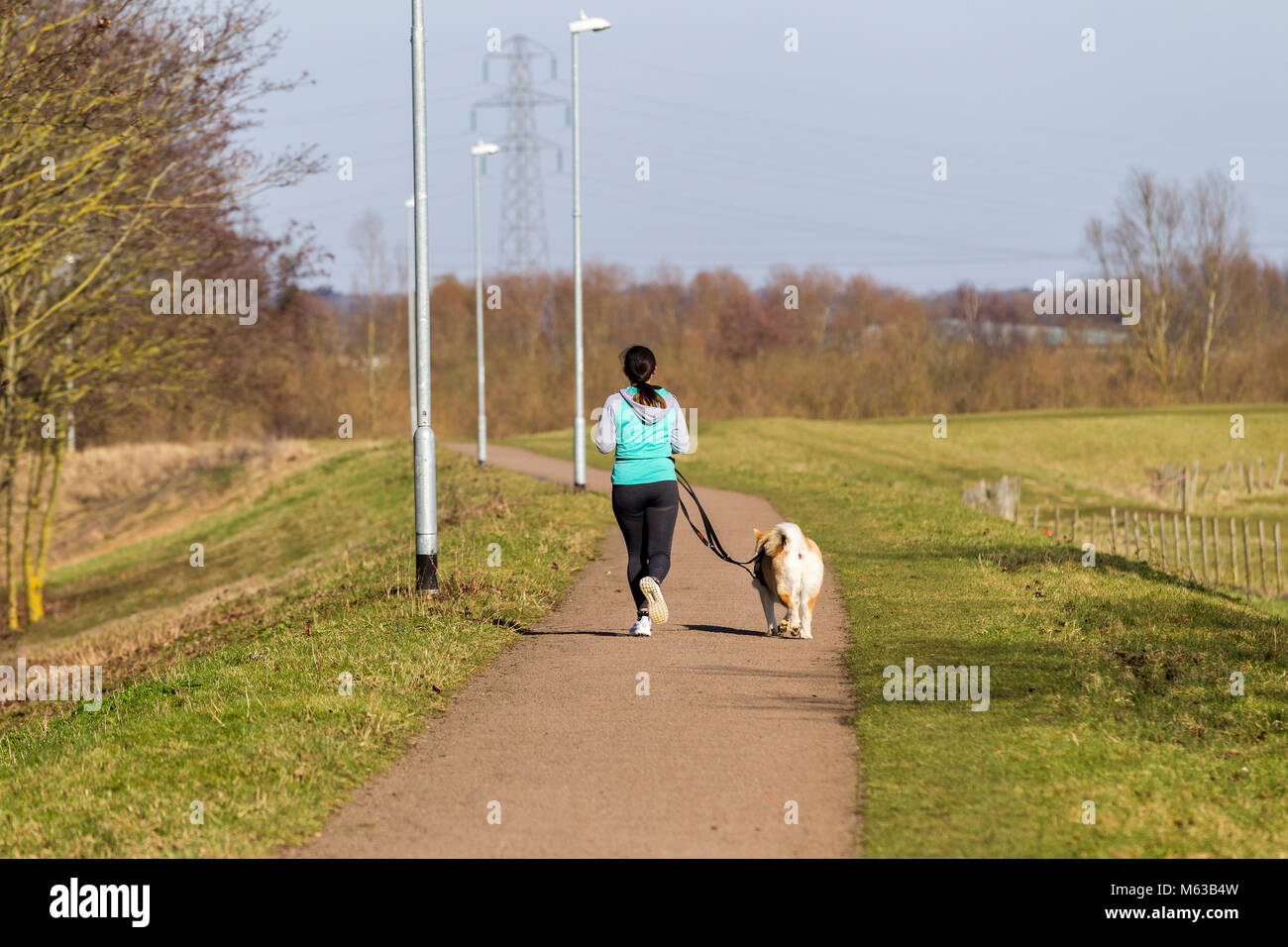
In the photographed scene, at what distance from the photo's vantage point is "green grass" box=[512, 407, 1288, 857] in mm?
5629

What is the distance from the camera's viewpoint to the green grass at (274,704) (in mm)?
5875

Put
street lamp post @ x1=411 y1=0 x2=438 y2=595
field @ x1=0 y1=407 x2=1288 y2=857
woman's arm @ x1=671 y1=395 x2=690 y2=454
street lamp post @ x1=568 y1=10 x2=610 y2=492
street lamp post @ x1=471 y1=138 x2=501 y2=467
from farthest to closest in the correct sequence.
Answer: street lamp post @ x1=471 y1=138 x2=501 y2=467 < street lamp post @ x1=568 y1=10 x2=610 y2=492 < street lamp post @ x1=411 y1=0 x2=438 y2=595 < woman's arm @ x1=671 y1=395 x2=690 y2=454 < field @ x1=0 y1=407 x2=1288 y2=857

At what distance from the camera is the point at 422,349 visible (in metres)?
12.0

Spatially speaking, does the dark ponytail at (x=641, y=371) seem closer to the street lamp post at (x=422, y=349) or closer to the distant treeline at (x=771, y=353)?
the street lamp post at (x=422, y=349)

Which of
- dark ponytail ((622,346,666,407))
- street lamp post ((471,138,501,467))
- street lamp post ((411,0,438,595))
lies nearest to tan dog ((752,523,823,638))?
dark ponytail ((622,346,666,407))

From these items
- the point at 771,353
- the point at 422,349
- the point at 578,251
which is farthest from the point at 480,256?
the point at 771,353

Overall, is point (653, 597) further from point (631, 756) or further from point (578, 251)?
point (578, 251)

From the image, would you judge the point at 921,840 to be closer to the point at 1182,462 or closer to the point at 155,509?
the point at 155,509

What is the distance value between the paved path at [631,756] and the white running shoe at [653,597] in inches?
10.2

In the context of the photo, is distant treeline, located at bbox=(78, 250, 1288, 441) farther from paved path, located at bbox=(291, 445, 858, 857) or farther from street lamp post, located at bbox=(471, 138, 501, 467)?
paved path, located at bbox=(291, 445, 858, 857)

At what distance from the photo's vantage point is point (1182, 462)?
52594 mm

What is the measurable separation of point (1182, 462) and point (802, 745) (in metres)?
50.7

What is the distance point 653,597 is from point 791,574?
1085 mm

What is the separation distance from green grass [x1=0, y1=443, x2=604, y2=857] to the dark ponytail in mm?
2316
